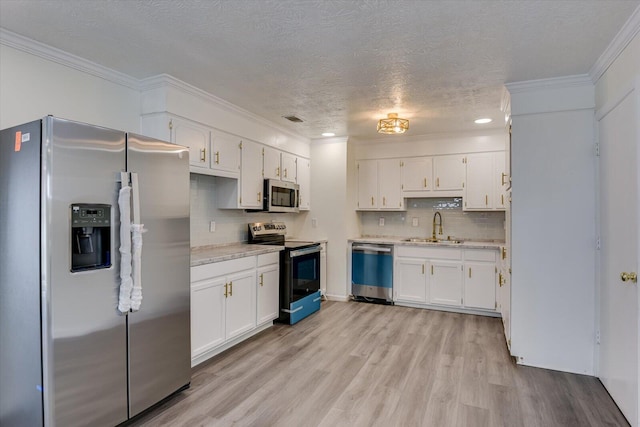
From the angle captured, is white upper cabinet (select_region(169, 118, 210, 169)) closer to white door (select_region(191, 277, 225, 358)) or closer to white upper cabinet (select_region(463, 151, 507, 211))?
white door (select_region(191, 277, 225, 358))

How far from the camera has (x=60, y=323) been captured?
1785 millimetres

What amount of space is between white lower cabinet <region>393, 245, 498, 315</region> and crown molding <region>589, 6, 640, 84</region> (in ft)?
7.42

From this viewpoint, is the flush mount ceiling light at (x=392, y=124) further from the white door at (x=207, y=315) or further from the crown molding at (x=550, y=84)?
the white door at (x=207, y=315)

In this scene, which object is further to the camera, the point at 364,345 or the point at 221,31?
the point at 364,345

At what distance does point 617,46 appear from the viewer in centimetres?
227

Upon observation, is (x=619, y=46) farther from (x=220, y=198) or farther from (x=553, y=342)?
(x=220, y=198)

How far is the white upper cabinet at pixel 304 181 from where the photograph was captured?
16.5ft

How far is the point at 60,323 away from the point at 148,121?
182cm

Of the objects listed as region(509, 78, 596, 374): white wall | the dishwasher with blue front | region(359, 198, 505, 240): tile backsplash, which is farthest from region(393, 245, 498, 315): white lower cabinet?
region(509, 78, 596, 374): white wall

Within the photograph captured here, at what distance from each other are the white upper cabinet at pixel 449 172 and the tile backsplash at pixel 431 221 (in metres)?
0.31

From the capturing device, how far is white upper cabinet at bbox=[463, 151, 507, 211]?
15.1 ft

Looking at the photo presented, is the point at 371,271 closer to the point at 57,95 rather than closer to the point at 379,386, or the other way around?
the point at 379,386

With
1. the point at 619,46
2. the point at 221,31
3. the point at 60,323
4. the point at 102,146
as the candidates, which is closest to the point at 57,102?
the point at 102,146

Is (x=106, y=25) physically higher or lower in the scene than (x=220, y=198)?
higher
